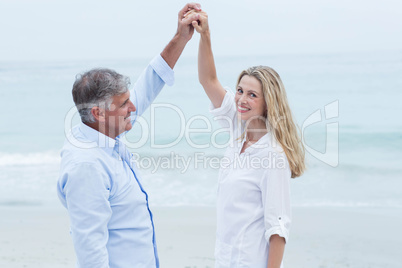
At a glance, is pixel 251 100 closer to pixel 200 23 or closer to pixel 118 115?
pixel 200 23

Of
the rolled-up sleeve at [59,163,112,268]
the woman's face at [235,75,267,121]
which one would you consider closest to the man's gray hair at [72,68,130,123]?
the rolled-up sleeve at [59,163,112,268]

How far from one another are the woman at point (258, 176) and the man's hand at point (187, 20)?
13.5 inches

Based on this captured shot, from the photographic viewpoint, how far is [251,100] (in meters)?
2.19

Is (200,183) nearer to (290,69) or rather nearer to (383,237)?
(383,237)

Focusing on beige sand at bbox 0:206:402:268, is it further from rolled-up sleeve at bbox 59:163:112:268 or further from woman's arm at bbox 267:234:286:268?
rolled-up sleeve at bbox 59:163:112:268

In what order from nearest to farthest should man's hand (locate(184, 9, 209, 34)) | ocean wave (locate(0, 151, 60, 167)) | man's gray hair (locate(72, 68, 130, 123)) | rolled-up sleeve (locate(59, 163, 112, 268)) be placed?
rolled-up sleeve (locate(59, 163, 112, 268)) → man's gray hair (locate(72, 68, 130, 123)) → man's hand (locate(184, 9, 209, 34)) → ocean wave (locate(0, 151, 60, 167))

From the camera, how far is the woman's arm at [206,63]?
2303 mm

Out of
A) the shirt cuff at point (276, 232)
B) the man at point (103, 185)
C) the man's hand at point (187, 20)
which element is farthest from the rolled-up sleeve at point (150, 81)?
the shirt cuff at point (276, 232)

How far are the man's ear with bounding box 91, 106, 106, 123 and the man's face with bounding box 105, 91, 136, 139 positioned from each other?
0.05 ft

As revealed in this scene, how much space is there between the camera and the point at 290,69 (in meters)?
21.2

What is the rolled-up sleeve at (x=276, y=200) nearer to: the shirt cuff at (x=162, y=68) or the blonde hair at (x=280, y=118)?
the blonde hair at (x=280, y=118)

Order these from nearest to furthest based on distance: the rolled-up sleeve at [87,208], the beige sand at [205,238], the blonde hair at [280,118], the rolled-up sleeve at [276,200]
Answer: the rolled-up sleeve at [87,208] → the rolled-up sleeve at [276,200] → the blonde hair at [280,118] → the beige sand at [205,238]

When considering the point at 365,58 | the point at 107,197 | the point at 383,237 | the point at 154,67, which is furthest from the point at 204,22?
the point at 365,58

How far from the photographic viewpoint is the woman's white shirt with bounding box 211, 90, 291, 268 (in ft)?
6.63
